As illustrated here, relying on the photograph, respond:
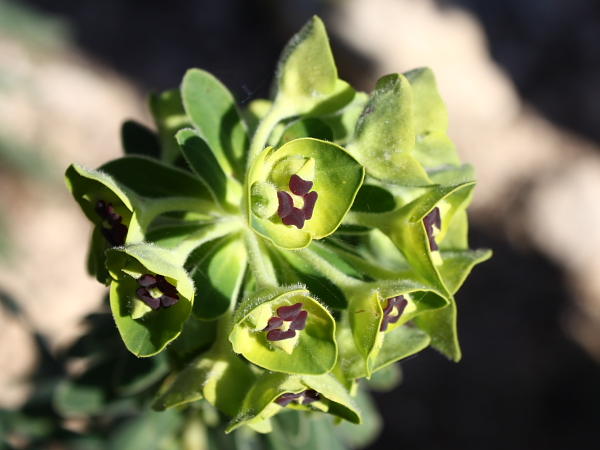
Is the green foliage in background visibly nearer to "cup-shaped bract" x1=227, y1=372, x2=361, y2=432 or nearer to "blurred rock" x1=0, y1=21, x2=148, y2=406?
"cup-shaped bract" x1=227, y1=372, x2=361, y2=432

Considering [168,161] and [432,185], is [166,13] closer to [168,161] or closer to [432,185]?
[168,161]

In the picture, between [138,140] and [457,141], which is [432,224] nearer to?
[138,140]

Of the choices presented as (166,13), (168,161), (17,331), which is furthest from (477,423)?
(166,13)

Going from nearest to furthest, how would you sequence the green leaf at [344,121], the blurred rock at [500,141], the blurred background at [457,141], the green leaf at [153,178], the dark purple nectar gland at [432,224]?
the dark purple nectar gland at [432,224], the green leaf at [153,178], the green leaf at [344,121], the blurred background at [457,141], the blurred rock at [500,141]

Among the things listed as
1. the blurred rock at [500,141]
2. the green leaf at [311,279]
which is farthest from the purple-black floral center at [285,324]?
the blurred rock at [500,141]

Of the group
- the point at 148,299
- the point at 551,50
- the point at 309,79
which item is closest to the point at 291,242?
the point at 148,299

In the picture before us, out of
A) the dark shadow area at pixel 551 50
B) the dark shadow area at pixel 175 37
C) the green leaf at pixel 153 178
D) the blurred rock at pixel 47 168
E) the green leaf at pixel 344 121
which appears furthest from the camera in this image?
the dark shadow area at pixel 551 50

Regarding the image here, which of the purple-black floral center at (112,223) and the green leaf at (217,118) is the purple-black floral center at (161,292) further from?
the green leaf at (217,118)
